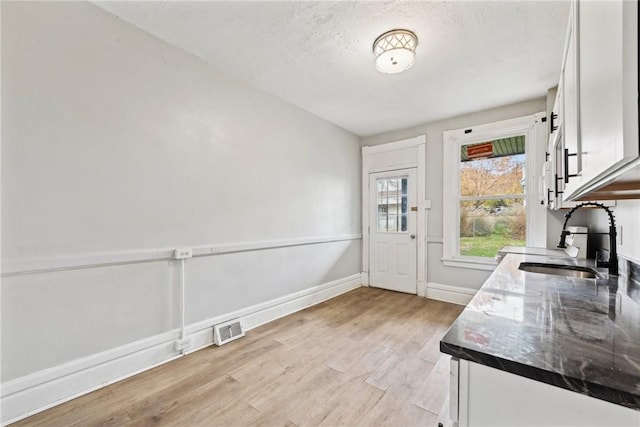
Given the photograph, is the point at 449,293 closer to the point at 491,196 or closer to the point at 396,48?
the point at 491,196

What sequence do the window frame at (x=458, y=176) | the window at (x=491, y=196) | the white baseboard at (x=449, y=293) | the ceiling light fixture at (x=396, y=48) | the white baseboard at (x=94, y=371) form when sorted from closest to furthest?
the white baseboard at (x=94, y=371)
the ceiling light fixture at (x=396, y=48)
the window frame at (x=458, y=176)
the window at (x=491, y=196)
the white baseboard at (x=449, y=293)

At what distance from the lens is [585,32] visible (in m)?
0.88

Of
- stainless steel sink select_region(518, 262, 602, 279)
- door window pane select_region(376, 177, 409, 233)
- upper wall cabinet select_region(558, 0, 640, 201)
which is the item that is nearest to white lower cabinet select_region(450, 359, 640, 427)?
upper wall cabinet select_region(558, 0, 640, 201)

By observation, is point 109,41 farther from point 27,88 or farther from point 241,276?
point 241,276

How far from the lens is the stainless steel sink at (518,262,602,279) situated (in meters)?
1.70

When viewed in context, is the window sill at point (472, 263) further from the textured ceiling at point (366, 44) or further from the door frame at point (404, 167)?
the textured ceiling at point (366, 44)

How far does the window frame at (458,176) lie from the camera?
3.10m

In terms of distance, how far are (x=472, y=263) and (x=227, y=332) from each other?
3.11m

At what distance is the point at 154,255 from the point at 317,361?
1.56 metres

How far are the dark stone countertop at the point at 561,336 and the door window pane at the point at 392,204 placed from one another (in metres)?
2.93

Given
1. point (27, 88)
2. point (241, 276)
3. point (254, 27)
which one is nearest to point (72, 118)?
A: point (27, 88)

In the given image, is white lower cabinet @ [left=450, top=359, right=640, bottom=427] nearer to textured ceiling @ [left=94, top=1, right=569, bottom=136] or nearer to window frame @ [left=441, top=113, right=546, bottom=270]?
textured ceiling @ [left=94, top=1, right=569, bottom=136]

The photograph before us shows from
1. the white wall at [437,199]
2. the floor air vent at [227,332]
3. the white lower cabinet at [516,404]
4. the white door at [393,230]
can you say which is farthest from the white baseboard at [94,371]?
the white wall at [437,199]

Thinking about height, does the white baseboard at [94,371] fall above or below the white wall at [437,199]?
below
